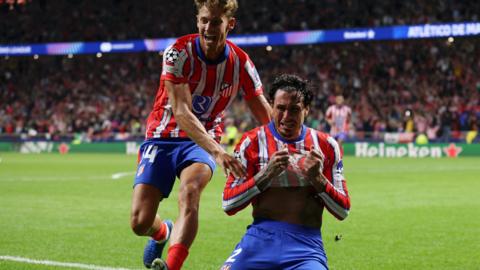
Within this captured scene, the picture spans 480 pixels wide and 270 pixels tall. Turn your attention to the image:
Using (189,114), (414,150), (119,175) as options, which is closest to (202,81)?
(189,114)

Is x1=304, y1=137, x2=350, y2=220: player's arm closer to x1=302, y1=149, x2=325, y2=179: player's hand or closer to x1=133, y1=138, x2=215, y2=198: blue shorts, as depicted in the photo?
x1=302, y1=149, x2=325, y2=179: player's hand

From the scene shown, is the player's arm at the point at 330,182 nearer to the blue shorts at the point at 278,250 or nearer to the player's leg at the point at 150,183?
the blue shorts at the point at 278,250

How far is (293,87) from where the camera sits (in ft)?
15.0

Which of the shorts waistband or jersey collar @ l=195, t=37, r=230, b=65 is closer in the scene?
the shorts waistband

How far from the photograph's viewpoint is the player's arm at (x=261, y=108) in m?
6.32

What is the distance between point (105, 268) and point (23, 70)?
148 ft

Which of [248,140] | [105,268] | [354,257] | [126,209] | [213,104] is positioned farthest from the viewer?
[126,209]

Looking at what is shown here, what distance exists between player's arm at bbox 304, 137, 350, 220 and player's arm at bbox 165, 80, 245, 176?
2.36 ft

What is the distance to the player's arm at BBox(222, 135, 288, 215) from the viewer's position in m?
4.22

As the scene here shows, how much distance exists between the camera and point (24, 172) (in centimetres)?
2178

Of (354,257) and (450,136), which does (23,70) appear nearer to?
(450,136)

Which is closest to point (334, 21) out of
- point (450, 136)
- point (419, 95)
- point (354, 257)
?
point (419, 95)

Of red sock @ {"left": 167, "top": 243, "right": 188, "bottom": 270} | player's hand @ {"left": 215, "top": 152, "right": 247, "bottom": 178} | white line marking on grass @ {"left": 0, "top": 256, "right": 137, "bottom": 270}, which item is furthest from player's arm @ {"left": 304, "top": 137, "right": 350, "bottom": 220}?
white line marking on grass @ {"left": 0, "top": 256, "right": 137, "bottom": 270}

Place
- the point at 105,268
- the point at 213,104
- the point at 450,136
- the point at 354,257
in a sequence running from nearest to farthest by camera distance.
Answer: the point at 213,104 < the point at 105,268 < the point at 354,257 < the point at 450,136
